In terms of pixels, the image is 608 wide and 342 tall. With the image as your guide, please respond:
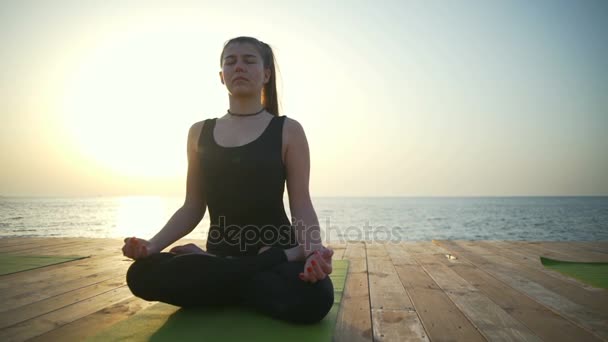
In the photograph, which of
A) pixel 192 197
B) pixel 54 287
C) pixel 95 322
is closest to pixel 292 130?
pixel 192 197

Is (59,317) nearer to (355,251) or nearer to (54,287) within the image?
(54,287)

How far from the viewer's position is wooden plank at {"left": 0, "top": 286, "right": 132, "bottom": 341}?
4.80 feet

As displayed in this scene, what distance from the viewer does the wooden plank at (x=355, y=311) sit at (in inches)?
56.0

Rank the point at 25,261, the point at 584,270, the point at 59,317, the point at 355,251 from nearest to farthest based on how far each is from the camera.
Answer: the point at 59,317 < the point at 584,270 < the point at 25,261 < the point at 355,251

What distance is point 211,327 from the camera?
4.71ft

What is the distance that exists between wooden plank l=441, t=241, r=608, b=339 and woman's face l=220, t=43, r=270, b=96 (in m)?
1.83

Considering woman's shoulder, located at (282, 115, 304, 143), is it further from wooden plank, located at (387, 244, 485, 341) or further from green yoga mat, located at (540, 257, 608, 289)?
green yoga mat, located at (540, 257, 608, 289)

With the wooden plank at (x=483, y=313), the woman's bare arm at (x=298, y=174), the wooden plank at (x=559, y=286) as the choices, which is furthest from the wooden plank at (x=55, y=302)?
the wooden plank at (x=559, y=286)

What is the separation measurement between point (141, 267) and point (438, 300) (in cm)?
148

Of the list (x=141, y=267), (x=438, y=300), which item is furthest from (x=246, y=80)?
(x=438, y=300)

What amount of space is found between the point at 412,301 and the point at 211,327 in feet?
3.48

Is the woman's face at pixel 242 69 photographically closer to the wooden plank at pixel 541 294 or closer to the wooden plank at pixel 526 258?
the wooden plank at pixel 541 294

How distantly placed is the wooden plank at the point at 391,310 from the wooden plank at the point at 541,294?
68cm

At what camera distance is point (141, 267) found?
1.58 metres
